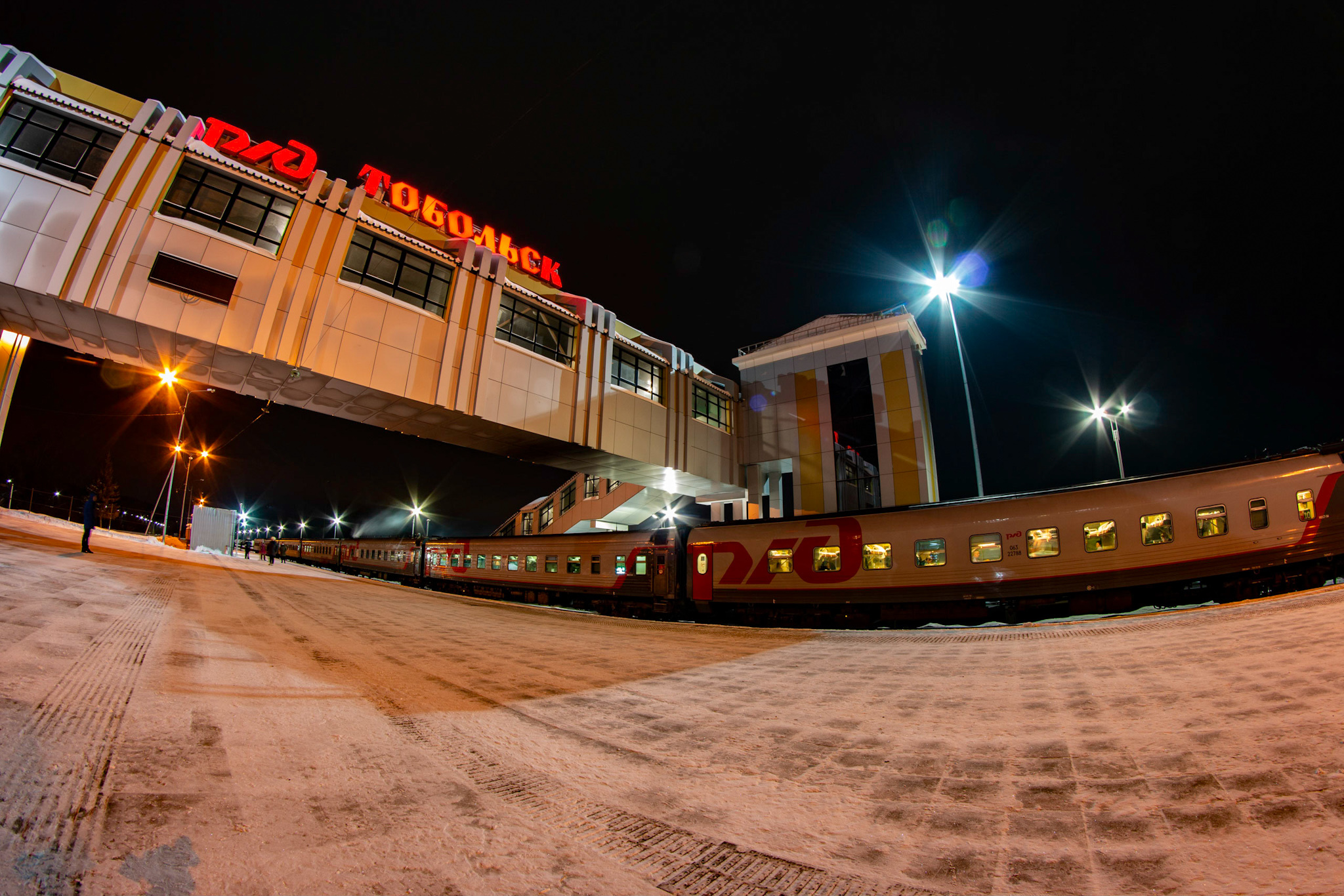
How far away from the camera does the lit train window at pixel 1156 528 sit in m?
12.5

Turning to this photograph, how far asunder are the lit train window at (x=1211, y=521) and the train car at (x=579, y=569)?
14.2m

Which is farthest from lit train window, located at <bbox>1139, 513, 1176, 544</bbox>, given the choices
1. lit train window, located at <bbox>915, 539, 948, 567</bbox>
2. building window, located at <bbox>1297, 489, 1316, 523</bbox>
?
lit train window, located at <bbox>915, 539, 948, 567</bbox>

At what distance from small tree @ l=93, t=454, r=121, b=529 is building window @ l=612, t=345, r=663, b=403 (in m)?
53.3

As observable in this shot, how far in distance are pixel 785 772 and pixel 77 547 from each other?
1011 inches

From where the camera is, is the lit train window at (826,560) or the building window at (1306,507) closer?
the building window at (1306,507)

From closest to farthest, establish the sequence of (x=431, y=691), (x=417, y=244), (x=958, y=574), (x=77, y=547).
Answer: (x=431, y=691), (x=958, y=574), (x=77, y=547), (x=417, y=244)

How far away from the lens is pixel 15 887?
164cm

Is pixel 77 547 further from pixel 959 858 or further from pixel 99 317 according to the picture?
pixel 959 858

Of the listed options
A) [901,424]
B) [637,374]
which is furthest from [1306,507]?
[637,374]

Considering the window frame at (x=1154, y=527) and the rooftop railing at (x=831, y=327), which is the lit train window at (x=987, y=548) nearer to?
the window frame at (x=1154, y=527)

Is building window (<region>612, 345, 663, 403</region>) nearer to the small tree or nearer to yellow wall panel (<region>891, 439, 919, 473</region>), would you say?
yellow wall panel (<region>891, 439, 919, 473</region>)

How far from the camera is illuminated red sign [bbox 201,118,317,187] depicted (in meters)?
18.1

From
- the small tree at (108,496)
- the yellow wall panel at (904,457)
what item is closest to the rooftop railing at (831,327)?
the yellow wall panel at (904,457)

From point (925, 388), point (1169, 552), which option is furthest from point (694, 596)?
point (925, 388)
